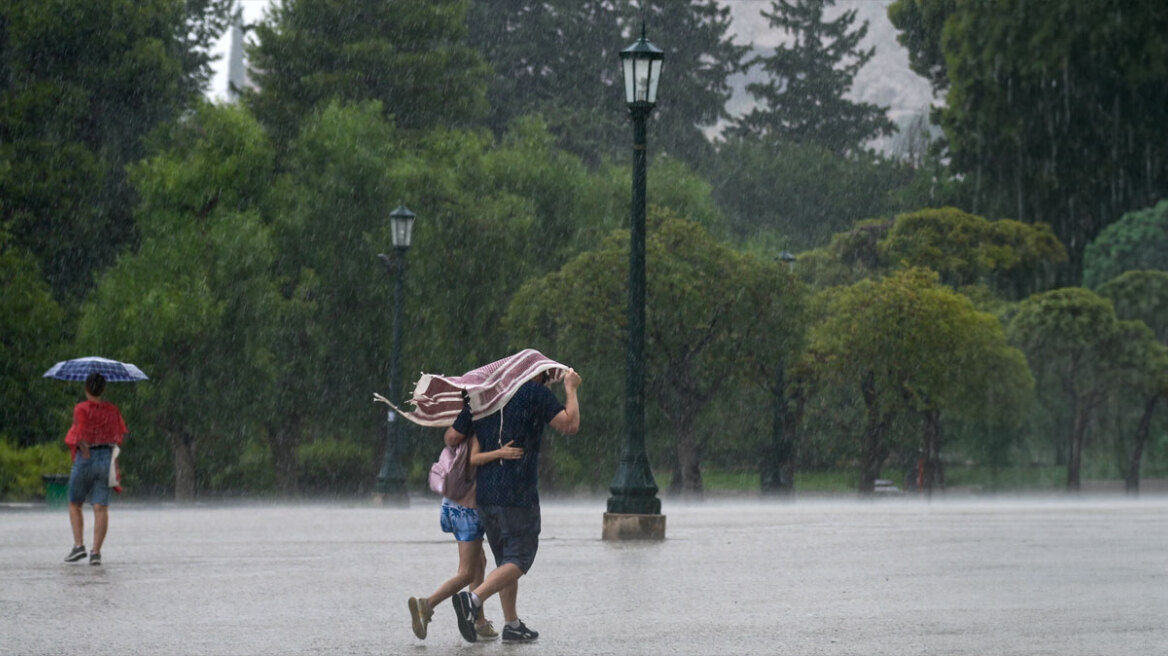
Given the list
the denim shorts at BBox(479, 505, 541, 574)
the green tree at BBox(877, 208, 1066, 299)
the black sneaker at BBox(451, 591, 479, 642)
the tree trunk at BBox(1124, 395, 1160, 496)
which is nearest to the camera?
the black sneaker at BBox(451, 591, 479, 642)

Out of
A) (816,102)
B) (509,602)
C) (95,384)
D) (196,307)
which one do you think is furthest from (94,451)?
(816,102)

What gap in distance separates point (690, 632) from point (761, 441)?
4826 cm

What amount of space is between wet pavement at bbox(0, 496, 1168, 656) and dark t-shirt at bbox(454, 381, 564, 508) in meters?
0.84

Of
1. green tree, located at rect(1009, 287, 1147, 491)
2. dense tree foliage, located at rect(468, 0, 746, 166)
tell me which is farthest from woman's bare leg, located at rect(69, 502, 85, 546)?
dense tree foliage, located at rect(468, 0, 746, 166)

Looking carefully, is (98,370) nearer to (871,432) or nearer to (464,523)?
(464,523)

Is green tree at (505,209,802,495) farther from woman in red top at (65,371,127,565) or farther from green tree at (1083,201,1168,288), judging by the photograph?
woman in red top at (65,371,127,565)

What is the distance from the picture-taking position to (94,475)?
16.1 metres

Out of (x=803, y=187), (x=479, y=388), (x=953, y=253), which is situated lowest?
(x=479, y=388)

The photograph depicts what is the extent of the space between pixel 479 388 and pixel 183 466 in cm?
3474

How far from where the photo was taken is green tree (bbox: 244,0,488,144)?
192 ft

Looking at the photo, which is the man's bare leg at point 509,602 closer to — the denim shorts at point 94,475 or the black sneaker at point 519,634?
the black sneaker at point 519,634

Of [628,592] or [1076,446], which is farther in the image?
[1076,446]

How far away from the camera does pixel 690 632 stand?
10727 mm

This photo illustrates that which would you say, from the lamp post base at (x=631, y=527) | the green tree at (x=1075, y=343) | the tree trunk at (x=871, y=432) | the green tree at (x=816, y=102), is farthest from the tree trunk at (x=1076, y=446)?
the green tree at (x=816, y=102)
